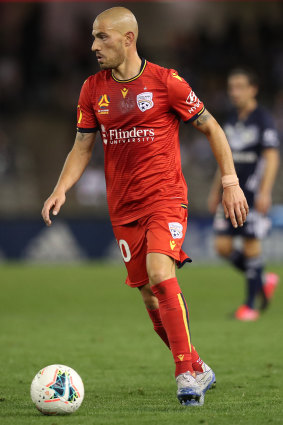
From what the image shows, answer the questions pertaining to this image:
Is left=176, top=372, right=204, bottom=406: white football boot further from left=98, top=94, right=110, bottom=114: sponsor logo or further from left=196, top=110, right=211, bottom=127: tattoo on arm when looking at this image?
left=98, top=94, right=110, bottom=114: sponsor logo

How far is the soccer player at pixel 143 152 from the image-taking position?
5.09 metres

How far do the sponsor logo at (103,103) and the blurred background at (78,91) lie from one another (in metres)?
12.0

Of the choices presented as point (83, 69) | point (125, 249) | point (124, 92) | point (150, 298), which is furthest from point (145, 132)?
point (83, 69)

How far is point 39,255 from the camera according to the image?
17.4 meters

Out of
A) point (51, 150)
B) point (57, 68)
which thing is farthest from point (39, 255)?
point (57, 68)

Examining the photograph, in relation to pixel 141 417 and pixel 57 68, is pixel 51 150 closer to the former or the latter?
pixel 57 68

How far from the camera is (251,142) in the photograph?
927 cm

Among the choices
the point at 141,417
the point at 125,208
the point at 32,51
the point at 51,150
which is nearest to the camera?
the point at 141,417

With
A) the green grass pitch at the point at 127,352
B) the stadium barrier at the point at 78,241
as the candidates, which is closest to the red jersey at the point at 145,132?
the green grass pitch at the point at 127,352

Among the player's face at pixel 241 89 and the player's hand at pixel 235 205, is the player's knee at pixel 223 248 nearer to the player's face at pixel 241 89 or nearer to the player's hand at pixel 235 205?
→ the player's face at pixel 241 89

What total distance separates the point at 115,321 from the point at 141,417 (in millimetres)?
4916

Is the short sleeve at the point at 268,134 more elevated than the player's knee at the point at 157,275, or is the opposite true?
the player's knee at the point at 157,275

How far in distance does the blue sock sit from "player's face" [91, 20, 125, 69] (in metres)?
4.81

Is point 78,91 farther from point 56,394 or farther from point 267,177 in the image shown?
point 56,394
